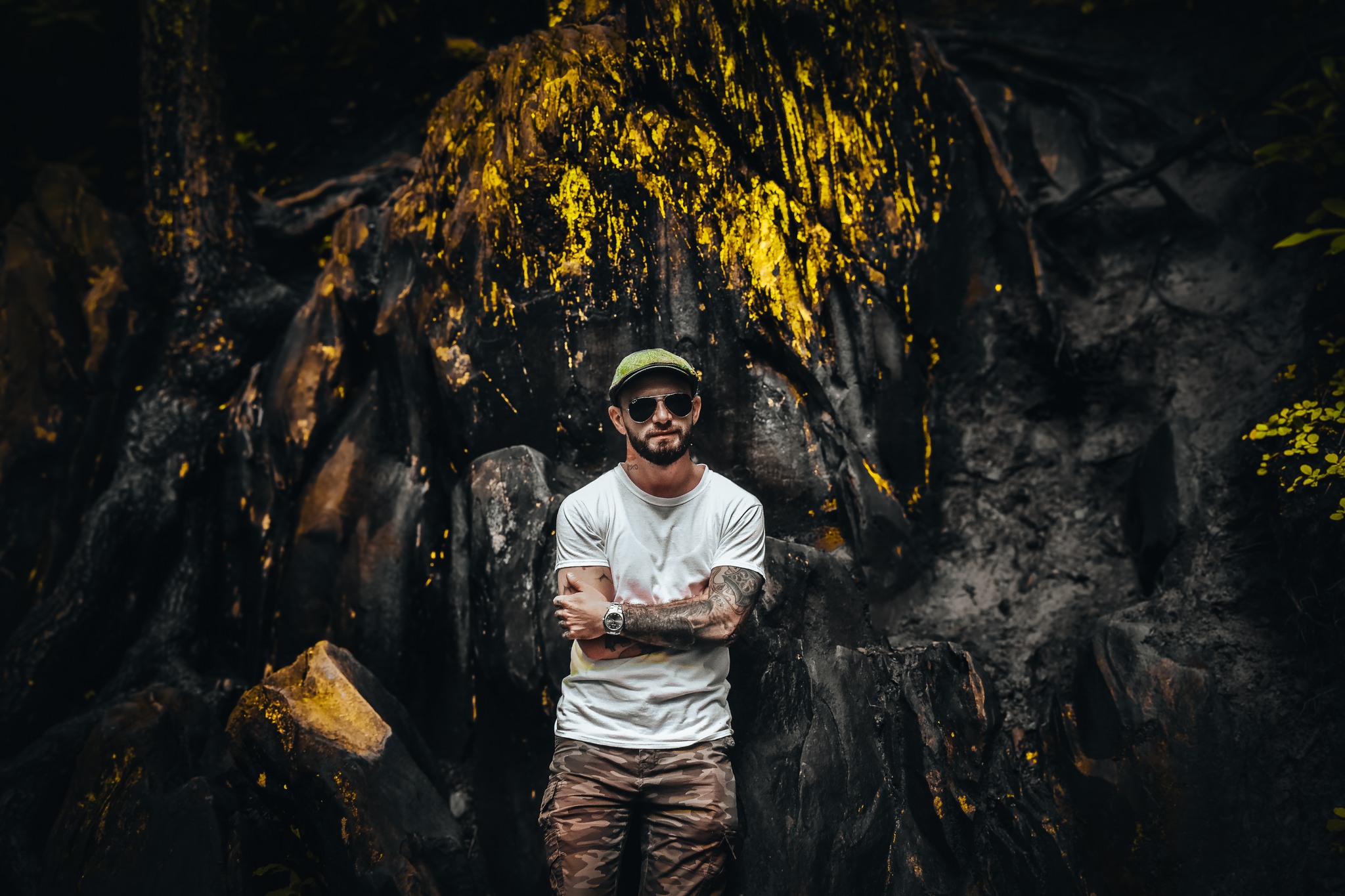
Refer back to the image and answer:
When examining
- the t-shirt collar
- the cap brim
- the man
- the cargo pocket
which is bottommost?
the cargo pocket

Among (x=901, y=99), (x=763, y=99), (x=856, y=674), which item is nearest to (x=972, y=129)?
(x=901, y=99)

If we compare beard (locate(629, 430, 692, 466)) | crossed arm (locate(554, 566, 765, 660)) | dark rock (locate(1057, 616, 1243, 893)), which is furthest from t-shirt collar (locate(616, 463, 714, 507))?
dark rock (locate(1057, 616, 1243, 893))

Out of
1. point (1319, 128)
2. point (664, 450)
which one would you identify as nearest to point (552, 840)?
point (664, 450)

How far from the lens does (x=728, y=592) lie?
3494mm

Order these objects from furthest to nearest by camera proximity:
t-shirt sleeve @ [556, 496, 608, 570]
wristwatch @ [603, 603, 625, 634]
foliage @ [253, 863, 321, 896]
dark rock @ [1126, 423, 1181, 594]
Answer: dark rock @ [1126, 423, 1181, 594] → foliage @ [253, 863, 321, 896] → t-shirt sleeve @ [556, 496, 608, 570] → wristwatch @ [603, 603, 625, 634]

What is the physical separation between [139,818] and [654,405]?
340 cm

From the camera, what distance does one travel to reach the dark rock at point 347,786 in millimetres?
4188

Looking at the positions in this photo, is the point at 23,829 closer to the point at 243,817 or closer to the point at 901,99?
the point at 243,817

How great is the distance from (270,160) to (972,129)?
5.85 meters

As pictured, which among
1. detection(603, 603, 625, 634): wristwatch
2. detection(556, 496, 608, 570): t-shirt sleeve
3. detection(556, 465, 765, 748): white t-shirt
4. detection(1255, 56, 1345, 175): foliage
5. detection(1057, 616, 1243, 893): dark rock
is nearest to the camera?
detection(603, 603, 625, 634): wristwatch

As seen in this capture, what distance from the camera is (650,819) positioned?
3.55m

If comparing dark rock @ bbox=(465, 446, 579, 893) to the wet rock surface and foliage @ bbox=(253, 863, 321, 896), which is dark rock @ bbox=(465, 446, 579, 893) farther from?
foliage @ bbox=(253, 863, 321, 896)

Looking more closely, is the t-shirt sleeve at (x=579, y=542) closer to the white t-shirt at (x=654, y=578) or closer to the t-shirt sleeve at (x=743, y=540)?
the white t-shirt at (x=654, y=578)

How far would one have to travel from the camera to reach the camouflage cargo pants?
3.46 m
